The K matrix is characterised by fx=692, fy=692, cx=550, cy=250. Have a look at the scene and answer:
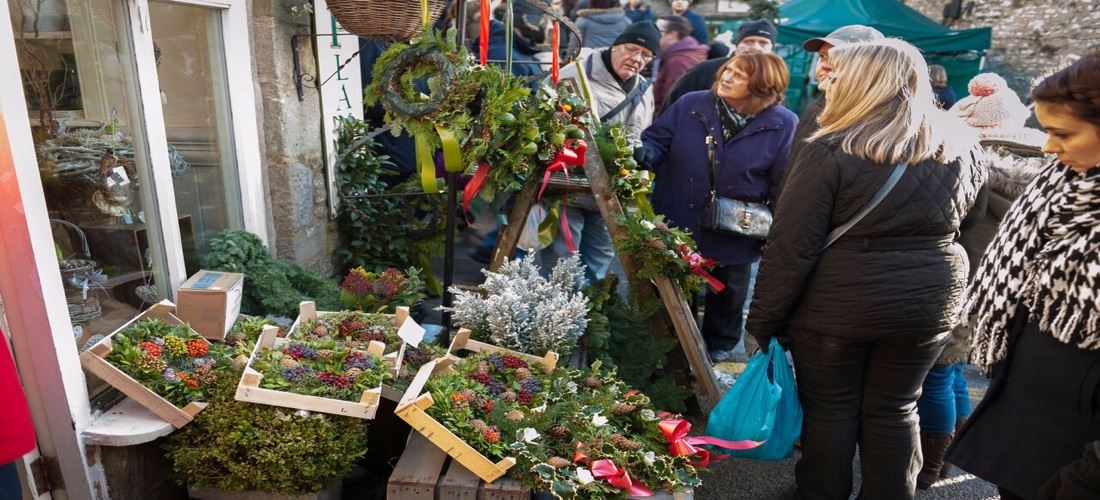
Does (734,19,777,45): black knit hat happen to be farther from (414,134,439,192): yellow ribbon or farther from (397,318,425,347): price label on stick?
(397,318,425,347): price label on stick

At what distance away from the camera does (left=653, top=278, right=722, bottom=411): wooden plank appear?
Result: 2.96 metres

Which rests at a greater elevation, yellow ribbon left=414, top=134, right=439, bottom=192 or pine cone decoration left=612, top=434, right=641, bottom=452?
yellow ribbon left=414, top=134, right=439, bottom=192

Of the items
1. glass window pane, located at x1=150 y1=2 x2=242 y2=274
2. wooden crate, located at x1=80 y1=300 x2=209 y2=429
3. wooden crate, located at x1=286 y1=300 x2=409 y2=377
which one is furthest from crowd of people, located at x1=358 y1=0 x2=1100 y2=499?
wooden crate, located at x1=80 y1=300 x2=209 y2=429

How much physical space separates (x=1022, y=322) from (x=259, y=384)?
84.1 inches

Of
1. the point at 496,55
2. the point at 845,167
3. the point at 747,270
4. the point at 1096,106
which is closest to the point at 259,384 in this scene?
the point at 845,167

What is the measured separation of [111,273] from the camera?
238cm

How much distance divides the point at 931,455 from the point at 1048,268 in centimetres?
158

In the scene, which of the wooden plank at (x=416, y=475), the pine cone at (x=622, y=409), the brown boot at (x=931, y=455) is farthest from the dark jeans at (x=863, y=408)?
the wooden plank at (x=416, y=475)

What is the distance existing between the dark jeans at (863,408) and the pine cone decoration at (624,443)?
76cm

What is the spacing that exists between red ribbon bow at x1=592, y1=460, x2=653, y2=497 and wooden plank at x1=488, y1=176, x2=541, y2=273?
117cm

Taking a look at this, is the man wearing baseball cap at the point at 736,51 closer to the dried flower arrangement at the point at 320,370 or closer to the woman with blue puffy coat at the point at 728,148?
the woman with blue puffy coat at the point at 728,148

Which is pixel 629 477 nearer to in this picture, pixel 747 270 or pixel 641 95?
pixel 747 270

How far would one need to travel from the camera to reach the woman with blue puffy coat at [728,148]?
3420 mm

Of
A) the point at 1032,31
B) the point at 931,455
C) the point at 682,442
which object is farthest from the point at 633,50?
the point at 1032,31
